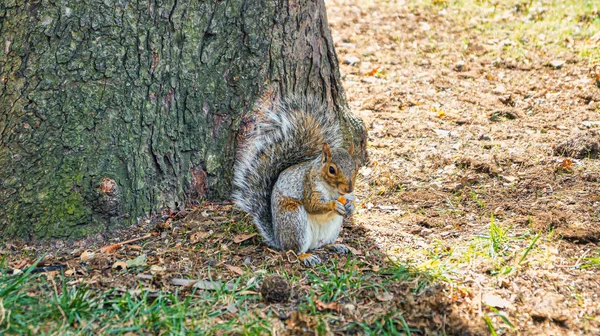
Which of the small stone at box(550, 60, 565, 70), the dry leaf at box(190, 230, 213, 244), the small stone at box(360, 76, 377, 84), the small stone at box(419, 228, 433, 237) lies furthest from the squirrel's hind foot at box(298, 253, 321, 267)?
the small stone at box(550, 60, 565, 70)

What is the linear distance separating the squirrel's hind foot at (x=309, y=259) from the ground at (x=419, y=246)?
0.07 metres

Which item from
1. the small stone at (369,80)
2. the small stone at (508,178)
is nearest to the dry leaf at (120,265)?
the small stone at (508,178)

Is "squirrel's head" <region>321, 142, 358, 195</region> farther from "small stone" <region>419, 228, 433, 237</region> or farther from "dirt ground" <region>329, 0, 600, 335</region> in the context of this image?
"small stone" <region>419, 228, 433, 237</region>

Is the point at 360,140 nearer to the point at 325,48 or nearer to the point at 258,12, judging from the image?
the point at 325,48

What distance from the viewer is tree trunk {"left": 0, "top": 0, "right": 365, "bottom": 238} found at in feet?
10.4

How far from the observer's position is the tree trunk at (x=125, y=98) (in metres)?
3.18

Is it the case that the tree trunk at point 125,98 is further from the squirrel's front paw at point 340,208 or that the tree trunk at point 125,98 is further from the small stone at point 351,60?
the small stone at point 351,60

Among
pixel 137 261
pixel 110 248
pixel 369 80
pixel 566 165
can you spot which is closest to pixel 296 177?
pixel 137 261

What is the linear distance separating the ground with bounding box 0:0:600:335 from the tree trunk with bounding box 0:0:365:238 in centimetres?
19

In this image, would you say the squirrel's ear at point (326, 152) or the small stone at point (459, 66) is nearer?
the squirrel's ear at point (326, 152)

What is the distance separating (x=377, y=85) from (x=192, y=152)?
2.52 meters

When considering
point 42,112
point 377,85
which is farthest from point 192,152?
point 377,85

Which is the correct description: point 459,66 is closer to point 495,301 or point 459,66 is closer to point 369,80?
point 369,80

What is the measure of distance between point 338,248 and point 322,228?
0.15 metres
